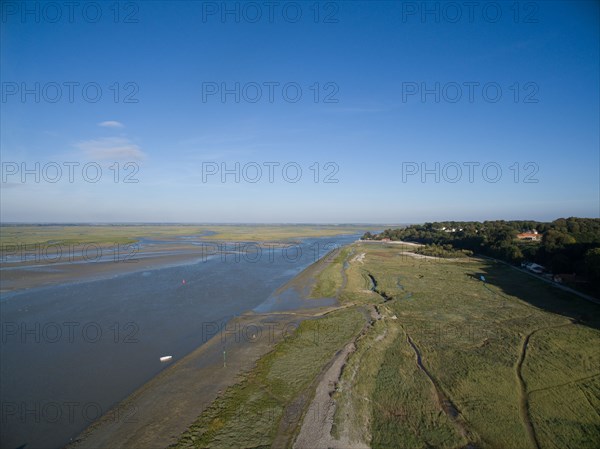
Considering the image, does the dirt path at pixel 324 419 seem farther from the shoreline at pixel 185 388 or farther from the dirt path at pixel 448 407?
the shoreline at pixel 185 388

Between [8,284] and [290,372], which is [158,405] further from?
[8,284]

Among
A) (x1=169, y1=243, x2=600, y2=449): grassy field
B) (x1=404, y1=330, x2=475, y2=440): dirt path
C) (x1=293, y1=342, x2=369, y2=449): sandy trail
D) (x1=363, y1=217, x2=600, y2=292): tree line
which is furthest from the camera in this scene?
(x1=363, y1=217, x2=600, y2=292): tree line

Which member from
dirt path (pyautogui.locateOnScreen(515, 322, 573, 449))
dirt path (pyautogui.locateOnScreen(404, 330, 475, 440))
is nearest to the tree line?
dirt path (pyautogui.locateOnScreen(515, 322, 573, 449))

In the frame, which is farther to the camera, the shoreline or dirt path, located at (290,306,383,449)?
the shoreline

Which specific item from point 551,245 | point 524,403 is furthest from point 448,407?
point 551,245

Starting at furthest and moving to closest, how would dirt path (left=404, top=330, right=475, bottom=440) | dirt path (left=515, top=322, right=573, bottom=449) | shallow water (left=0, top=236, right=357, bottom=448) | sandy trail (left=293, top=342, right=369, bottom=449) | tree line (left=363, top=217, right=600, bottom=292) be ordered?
tree line (left=363, top=217, right=600, bottom=292) < shallow water (left=0, top=236, right=357, bottom=448) < dirt path (left=404, top=330, right=475, bottom=440) < dirt path (left=515, top=322, right=573, bottom=449) < sandy trail (left=293, top=342, right=369, bottom=449)

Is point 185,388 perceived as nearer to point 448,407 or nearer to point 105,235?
point 448,407

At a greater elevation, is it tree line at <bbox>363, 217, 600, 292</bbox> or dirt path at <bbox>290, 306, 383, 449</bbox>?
tree line at <bbox>363, 217, 600, 292</bbox>

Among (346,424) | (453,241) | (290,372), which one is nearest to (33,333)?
(290,372)

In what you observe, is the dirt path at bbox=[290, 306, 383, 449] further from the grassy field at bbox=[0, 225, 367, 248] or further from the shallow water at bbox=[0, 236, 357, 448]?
the grassy field at bbox=[0, 225, 367, 248]
